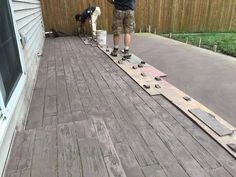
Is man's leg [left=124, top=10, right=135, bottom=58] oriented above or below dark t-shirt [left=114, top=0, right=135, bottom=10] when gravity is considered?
below

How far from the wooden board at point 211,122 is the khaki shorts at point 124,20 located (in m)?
2.48

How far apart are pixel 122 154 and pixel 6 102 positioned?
870 mm

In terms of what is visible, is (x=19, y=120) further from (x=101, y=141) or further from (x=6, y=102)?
(x=101, y=141)

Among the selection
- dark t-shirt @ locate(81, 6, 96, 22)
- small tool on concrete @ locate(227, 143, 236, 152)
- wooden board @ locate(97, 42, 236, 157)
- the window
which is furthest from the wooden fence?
small tool on concrete @ locate(227, 143, 236, 152)

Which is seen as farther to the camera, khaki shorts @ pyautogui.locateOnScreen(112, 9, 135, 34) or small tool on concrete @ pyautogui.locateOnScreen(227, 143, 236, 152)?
khaki shorts @ pyautogui.locateOnScreen(112, 9, 135, 34)

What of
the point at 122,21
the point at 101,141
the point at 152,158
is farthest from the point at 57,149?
the point at 122,21

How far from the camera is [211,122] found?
1901mm

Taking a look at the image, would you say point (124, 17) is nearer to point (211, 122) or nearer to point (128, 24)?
point (128, 24)

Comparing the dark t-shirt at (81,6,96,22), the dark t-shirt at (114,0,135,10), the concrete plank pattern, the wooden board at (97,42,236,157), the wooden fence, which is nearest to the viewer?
the concrete plank pattern

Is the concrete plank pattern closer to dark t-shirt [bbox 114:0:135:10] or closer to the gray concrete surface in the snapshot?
the gray concrete surface

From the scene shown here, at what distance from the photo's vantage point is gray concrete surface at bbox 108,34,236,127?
2.48 meters

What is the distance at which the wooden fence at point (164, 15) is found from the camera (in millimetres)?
7082

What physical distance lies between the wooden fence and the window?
525 cm

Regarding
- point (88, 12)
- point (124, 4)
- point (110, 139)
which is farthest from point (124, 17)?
point (110, 139)
